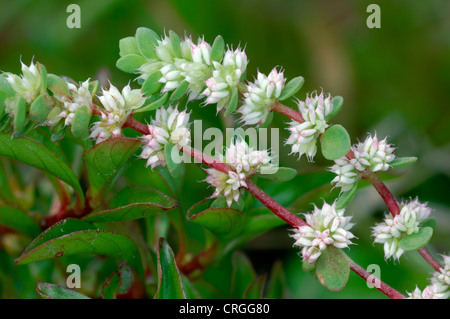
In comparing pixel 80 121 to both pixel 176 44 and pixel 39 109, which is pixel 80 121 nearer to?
pixel 39 109

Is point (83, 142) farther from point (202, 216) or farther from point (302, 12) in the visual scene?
point (302, 12)

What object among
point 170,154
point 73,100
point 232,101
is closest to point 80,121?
point 73,100

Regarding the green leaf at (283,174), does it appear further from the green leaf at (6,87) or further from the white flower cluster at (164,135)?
the green leaf at (6,87)

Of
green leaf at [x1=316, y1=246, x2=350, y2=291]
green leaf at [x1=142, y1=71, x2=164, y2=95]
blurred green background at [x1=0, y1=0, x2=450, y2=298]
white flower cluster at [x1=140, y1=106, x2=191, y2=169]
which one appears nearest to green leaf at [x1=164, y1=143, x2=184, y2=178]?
white flower cluster at [x1=140, y1=106, x2=191, y2=169]

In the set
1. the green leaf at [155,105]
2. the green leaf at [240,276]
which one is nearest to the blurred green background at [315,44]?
the green leaf at [240,276]

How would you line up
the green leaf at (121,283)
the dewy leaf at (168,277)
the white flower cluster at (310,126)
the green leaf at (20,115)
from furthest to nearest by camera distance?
the green leaf at (121,283), the dewy leaf at (168,277), the white flower cluster at (310,126), the green leaf at (20,115)

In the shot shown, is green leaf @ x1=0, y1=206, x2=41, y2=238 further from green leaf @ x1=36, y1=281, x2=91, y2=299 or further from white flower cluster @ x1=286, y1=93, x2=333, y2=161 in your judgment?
white flower cluster @ x1=286, y1=93, x2=333, y2=161
